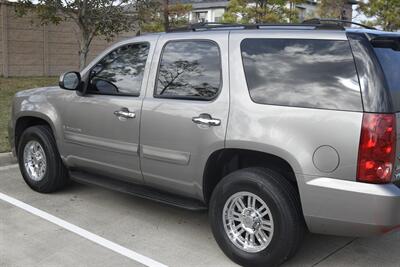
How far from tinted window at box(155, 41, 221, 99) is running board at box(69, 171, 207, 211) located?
0.91 m

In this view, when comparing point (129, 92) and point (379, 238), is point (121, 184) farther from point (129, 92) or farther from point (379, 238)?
point (379, 238)

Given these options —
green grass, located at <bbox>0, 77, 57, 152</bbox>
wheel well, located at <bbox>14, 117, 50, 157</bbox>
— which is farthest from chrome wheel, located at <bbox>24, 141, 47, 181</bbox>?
green grass, located at <bbox>0, 77, 57, 152</bbox>

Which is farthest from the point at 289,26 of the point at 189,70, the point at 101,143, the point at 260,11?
the point at 260,11

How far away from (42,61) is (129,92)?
45.2ft

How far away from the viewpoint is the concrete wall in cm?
1597

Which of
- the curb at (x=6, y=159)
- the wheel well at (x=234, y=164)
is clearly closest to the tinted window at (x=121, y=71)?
the wheel well at (x=234, y=164)

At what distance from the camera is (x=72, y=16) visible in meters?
11.7

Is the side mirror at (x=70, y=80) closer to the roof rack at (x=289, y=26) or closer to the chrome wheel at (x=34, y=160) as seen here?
the chrome wheel at (x=34, y=160)

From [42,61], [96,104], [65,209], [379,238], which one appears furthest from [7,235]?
[42,61]

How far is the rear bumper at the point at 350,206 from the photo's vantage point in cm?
331

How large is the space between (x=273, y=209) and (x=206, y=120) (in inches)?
35.1

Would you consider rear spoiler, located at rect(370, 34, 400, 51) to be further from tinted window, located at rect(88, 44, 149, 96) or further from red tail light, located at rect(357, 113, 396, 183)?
tinted window, located at rect(88, 44, 149, 96)

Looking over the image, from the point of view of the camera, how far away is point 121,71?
4.88m

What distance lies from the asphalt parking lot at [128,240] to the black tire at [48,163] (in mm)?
140
